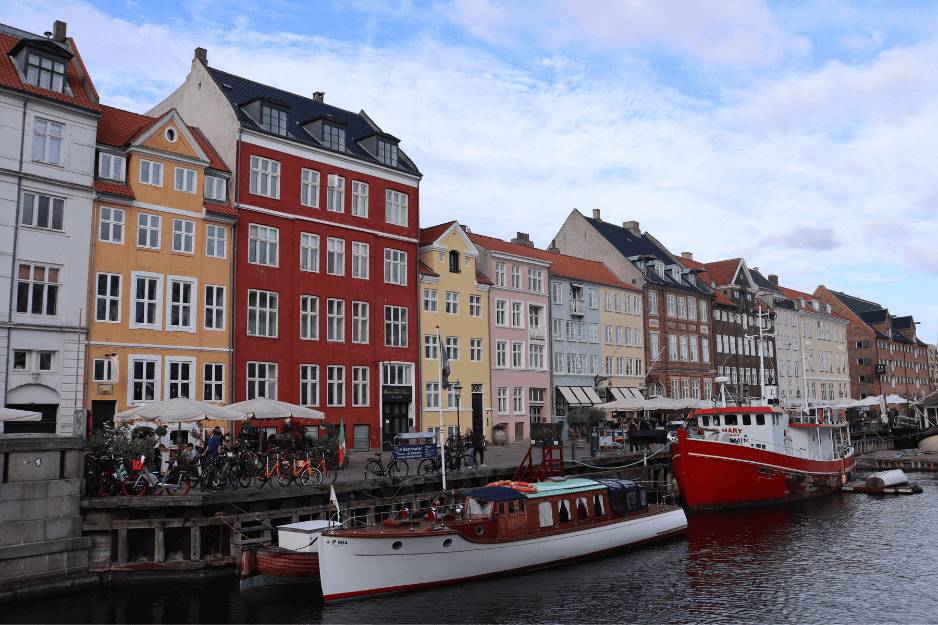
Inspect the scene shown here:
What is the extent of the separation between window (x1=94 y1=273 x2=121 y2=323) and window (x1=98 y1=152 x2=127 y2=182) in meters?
4.54

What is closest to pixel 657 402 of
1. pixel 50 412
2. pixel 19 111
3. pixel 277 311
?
pixel 277 311

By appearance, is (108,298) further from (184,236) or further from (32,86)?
(32,86)

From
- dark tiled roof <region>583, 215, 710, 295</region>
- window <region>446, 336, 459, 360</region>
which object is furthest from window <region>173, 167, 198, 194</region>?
dark tiled roof <region>583, 215, 710, 295</region>

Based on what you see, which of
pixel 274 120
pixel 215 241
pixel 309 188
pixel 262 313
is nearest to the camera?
pixel 215 241

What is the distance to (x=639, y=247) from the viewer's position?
73562mm

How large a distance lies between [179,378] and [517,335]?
2614cm

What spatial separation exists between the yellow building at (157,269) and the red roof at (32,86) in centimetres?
195

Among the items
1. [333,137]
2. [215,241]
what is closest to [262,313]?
[215,241]

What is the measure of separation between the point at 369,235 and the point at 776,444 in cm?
2503

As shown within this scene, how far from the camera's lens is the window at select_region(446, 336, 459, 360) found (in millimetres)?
49406

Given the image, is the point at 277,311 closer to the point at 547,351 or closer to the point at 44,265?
the point at 44,265

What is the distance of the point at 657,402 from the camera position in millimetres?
48000

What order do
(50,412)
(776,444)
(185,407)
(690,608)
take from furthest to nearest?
(776,444) < (50,412) < (185,407) < (690,608)

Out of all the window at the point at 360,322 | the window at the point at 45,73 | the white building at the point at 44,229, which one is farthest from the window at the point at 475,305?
the window at the point at 45,73
